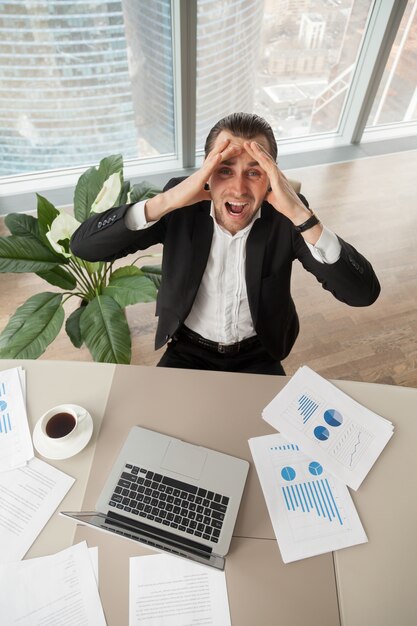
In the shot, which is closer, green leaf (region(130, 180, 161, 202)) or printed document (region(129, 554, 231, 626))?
printed document (region(129, 554, 231, 626))

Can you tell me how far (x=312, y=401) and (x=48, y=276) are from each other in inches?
46.9

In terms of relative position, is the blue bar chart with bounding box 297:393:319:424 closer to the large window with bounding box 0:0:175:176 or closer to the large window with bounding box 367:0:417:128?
the large window with bounding box 0:0:175:176

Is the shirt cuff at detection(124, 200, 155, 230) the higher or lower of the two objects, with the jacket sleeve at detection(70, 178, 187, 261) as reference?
higher

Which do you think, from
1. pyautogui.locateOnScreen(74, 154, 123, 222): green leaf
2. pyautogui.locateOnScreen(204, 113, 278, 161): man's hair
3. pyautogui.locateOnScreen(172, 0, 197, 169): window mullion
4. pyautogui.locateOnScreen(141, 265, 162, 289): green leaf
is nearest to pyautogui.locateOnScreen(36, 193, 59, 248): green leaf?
pyautogui.locateOnScreen(74, 154, 123, 222): green leaf

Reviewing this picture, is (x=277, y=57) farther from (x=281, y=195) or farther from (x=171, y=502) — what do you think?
(x=171, y=502)

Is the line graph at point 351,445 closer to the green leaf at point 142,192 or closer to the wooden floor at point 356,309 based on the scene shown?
the wooden floor at point 356,309

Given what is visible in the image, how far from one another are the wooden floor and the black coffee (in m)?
1.16

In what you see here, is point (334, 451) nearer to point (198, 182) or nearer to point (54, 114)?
point (198, 182)

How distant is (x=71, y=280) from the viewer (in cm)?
190

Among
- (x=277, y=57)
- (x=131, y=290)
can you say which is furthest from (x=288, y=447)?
(x=277, y=57)

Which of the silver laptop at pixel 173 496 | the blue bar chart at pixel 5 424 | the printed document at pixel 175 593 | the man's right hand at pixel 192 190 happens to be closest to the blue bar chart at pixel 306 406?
the silver laptop at pixel 173 496

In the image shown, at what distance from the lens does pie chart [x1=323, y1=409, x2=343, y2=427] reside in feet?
3.97

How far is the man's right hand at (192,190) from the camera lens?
4.02 feet

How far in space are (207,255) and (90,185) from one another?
2.35 ft
